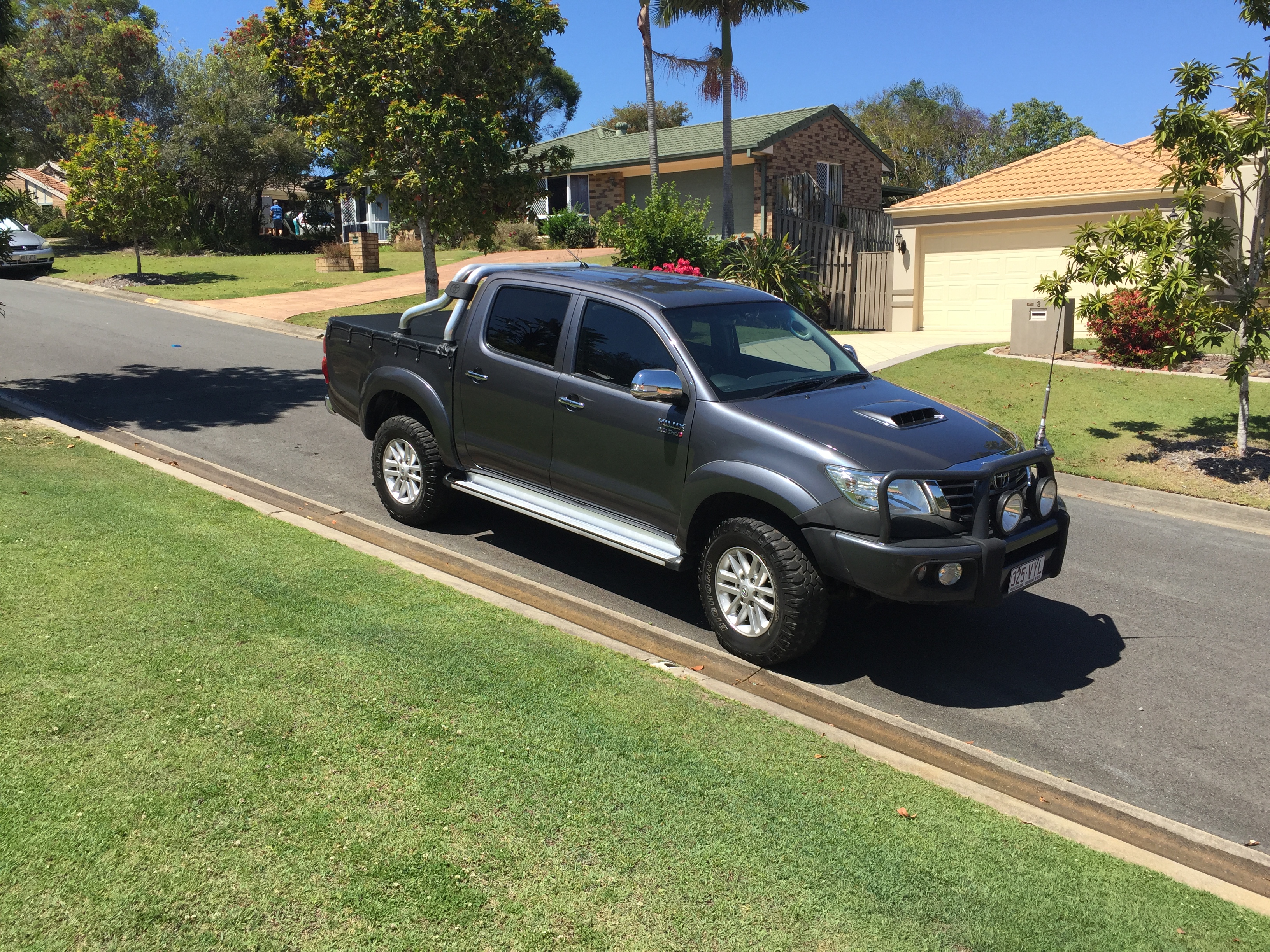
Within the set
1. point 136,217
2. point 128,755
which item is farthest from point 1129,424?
point 136,217

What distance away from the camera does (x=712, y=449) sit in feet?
18.7

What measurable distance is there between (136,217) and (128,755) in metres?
27.7

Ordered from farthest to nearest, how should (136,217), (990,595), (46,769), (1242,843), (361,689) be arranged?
(136,217), (990,595), (361,689), (1242,843), (46,769)

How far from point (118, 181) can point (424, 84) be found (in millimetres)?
13241

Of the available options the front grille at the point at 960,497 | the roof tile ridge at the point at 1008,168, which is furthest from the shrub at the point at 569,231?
the front grille at the point at 960,497

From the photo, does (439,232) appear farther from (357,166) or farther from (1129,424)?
(1129,424)

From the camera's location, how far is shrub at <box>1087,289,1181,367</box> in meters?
14.5

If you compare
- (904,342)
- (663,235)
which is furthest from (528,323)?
(904,342)

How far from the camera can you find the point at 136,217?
2766 cm

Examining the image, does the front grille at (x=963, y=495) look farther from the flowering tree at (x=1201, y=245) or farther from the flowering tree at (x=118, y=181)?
the flowering tree at (x=118, y=181)

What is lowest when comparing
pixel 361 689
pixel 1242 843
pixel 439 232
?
pixel 1242 843

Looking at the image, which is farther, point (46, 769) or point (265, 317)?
point (265, 317)

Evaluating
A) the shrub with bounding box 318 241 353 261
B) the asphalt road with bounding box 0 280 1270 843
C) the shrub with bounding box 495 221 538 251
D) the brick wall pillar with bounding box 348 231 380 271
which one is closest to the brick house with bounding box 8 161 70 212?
the shrub with bounding box 318 241 353 261

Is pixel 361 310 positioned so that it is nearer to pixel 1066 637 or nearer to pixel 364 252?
pixel 364 252
